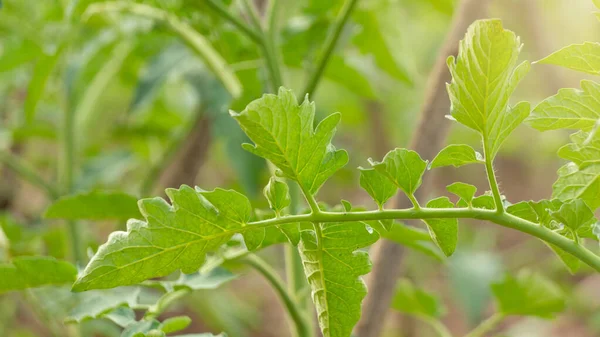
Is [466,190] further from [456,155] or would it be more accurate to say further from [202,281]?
[202,281]

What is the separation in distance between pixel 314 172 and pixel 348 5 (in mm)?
245

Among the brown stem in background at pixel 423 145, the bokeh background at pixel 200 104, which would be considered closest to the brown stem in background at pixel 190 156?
the bokeh background at pixel 200 104

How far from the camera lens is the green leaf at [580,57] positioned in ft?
0.92

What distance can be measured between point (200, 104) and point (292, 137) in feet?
1.92

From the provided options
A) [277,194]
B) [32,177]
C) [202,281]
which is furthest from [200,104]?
[277,194]

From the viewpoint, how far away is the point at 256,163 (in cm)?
71

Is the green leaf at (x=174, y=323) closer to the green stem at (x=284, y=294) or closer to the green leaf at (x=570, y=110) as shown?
the green stem at (x=284, y=294)

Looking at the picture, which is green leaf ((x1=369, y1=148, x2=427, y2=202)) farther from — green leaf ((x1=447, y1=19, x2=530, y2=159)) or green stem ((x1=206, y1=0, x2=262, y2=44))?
green stem ((x1=206, y1=0, x2=262, y2=44))

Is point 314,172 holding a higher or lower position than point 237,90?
lower

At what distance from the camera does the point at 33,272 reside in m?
0.35

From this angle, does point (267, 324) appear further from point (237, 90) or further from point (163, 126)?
point (237, 90)

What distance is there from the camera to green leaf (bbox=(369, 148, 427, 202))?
0.28 metres

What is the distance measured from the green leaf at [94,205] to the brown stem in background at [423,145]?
237mm

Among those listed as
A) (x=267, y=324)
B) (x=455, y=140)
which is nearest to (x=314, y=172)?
(x=455, y=140)
